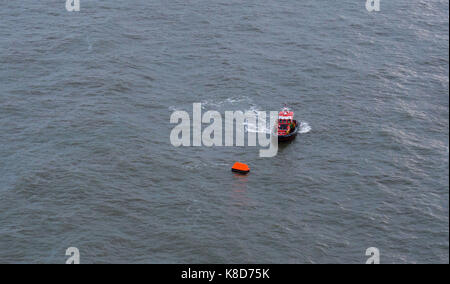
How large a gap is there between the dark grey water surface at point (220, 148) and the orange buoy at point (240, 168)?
2.96 feet

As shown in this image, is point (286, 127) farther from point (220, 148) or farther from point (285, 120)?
point (220, 148)

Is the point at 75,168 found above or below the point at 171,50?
below

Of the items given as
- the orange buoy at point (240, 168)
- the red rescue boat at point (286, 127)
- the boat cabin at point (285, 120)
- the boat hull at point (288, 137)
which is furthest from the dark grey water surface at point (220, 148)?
the boat cabin at point (285, 120)

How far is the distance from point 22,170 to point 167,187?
20.4 metres

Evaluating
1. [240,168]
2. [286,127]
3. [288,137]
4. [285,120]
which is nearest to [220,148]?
[240,168]

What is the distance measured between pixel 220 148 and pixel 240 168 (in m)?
7.95

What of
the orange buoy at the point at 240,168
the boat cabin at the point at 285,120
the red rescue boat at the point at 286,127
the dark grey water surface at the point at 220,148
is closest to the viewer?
the dark grey water surface at the point at 220,148

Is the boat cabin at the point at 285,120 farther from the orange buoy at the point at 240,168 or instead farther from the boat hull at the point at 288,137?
the orange buoy at the point at 240,168

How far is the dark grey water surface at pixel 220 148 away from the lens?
75.0m

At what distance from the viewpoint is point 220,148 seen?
3696 inches

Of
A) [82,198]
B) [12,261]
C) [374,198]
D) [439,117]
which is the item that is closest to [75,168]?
[82,198]

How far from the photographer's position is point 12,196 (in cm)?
8156

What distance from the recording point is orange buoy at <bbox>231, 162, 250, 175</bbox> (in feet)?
285

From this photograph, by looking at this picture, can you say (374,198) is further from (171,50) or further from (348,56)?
(171,50)
